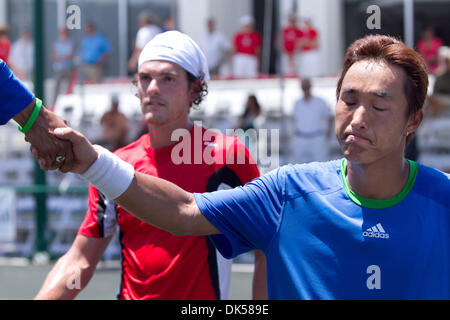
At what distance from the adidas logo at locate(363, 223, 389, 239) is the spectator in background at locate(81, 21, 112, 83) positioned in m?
13.2

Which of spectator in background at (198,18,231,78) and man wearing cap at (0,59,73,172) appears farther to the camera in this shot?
spectator in background at (198,18,231,78)

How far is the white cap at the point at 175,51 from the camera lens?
365 cm

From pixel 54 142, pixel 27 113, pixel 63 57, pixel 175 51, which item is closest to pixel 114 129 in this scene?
pixel 63 57

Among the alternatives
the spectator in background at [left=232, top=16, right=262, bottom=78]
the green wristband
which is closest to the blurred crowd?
the spectator in background at [left=232, top=16, right=262, bottom=78]

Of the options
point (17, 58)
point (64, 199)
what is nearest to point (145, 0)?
point (17, 58)

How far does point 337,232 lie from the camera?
2.47 m

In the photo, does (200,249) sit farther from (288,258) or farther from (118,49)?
(118,49)

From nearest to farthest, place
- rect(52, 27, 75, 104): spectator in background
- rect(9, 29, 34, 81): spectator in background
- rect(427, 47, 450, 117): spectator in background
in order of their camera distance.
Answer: rect(427, 47, 450, 117): spectator in background < rect(52, 27, 75, 104): spectator in background < rect(9, 29, 34, 81): spectator in background

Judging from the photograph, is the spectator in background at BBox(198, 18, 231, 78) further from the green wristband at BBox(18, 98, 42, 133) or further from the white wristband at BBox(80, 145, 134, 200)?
the white wristband at BBox(80, 145, 134, 200)

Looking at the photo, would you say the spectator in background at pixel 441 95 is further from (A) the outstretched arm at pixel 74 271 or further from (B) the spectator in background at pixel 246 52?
(A) the outstretched arm at pixel 74 271

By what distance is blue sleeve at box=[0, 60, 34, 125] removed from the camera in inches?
97.2

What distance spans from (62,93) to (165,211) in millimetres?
12919

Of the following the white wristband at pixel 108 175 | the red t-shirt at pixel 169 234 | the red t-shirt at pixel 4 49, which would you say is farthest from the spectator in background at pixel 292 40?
the white wristband at pixel 108 175

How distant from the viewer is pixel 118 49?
18.5 metres
